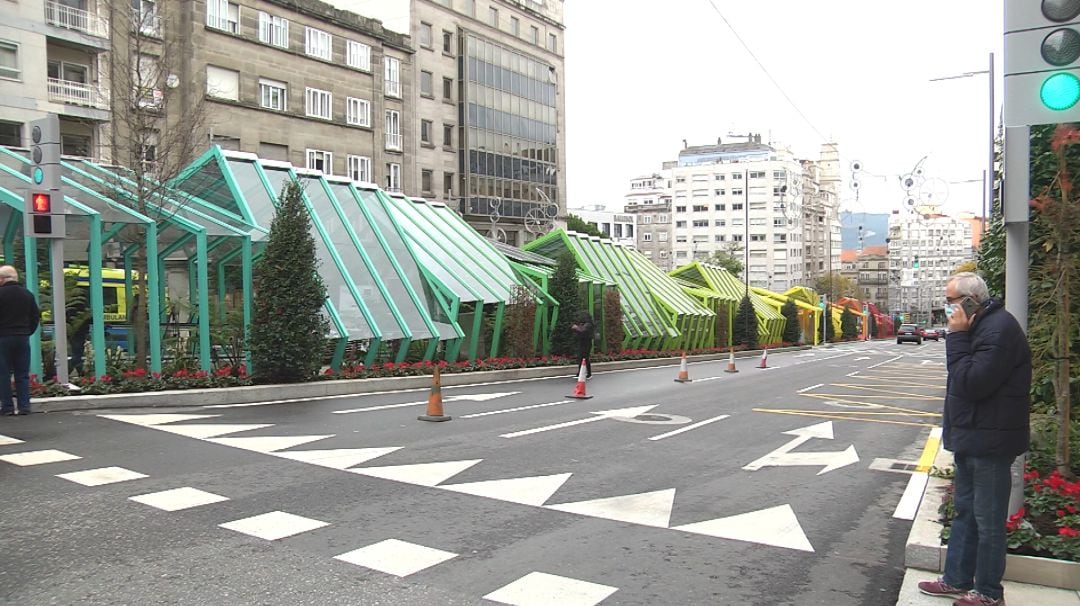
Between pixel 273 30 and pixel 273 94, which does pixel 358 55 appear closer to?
pixel 273 30

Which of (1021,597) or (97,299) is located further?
(97,299)

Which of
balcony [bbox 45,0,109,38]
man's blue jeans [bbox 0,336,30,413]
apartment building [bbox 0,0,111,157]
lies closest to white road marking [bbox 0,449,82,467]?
man's blue jeans [bbox 0,336,30,413]

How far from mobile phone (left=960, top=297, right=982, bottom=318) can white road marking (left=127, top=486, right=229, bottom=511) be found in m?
5.66

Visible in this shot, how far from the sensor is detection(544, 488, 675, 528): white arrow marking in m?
6.28

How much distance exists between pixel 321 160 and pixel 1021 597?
124 ft

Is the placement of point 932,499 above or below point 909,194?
below

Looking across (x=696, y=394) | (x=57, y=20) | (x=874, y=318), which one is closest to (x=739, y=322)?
(x=696, y=394)

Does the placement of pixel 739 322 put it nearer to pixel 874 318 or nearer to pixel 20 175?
pixel 20 175

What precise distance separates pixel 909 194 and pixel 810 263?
97270mm

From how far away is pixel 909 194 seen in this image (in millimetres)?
29359

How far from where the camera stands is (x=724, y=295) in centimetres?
4572

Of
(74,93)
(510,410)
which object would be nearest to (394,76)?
(74,93)

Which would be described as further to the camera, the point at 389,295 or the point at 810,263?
the point at 810,263

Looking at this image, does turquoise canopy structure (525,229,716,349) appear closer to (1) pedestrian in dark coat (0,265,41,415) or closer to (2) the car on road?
(1) pedestrian in dark coat (0,265,41,415)
